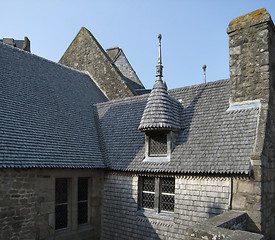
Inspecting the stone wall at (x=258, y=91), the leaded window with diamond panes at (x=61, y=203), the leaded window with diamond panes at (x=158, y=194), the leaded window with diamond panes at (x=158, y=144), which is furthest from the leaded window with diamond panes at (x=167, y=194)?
the leaded window with diamond panes at (x=61, y=203)

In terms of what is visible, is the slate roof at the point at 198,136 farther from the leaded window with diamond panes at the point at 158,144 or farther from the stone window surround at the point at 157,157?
the leaded window with diamond panes at the point at 158,144

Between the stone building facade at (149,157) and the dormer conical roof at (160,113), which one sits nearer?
the stone building facade at (149,157)

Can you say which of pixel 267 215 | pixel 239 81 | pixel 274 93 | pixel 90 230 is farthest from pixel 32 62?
pixel 267 215

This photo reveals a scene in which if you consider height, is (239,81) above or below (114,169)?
above

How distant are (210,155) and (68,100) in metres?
6.92

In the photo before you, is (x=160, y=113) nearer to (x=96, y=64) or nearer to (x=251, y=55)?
(x=251, y=55)

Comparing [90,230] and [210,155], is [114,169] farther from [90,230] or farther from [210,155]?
[210,155]

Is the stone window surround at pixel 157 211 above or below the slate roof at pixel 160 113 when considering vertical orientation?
below

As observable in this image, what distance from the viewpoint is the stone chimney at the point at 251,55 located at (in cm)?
847

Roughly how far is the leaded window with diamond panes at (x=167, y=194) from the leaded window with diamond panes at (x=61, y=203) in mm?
3339

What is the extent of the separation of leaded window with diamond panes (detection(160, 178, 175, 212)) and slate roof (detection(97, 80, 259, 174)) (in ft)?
1.59

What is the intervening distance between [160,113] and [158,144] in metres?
1.09

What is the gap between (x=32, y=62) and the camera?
1259cm

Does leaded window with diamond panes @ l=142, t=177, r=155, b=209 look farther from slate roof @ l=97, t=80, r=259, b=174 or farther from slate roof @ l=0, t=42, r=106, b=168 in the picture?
slate roof @ l=0, t=42, r=106, b=168
